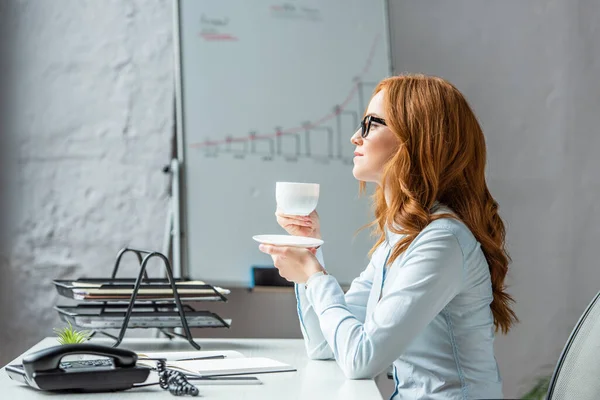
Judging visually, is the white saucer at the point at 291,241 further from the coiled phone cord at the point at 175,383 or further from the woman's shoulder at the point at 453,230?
the coiled phone cord at the point at 175,383

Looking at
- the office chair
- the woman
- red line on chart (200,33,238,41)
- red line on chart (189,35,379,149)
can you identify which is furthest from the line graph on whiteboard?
the office chair

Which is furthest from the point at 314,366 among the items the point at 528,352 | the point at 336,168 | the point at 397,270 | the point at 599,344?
the point at 528,352

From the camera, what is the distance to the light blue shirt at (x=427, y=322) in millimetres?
Result: 1386

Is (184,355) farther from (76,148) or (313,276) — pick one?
(76,148)

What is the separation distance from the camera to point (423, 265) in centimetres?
143

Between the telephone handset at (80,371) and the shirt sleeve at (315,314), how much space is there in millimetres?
447

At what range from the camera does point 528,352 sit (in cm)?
316

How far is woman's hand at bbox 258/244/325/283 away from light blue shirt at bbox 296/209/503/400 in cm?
3

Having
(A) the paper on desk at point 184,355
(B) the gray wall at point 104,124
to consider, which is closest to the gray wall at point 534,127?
(B) the gray wall at point 104,124

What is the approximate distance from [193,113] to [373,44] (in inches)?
27.1

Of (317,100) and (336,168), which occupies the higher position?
(317,100)

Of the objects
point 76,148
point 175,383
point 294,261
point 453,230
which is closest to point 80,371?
point 175,383

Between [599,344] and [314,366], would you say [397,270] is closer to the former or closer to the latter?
[314,366]

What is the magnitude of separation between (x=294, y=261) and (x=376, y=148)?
0.30 m
